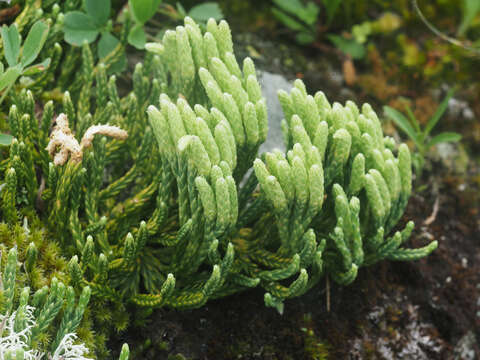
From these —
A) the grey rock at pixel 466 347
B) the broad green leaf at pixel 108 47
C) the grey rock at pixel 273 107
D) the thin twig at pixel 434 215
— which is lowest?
the grey rock at pixel 466 347

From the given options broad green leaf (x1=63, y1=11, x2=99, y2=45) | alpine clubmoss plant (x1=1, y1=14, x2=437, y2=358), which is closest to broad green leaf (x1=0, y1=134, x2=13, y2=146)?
alpine clubmoss plant (x1=1, y1=14, x2=437, y2=358)

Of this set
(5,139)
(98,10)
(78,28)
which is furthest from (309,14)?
(5,139)

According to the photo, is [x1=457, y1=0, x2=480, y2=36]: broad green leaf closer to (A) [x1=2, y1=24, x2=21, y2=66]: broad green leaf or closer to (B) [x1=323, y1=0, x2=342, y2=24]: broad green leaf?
(B) [x1=323, y1=0, x2=342, y2=24]: broad green leaf

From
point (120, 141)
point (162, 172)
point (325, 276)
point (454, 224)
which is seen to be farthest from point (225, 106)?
point (454, 224)

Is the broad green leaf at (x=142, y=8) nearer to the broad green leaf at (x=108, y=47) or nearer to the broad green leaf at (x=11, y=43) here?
the broad green leaf at (x=108, y=47)

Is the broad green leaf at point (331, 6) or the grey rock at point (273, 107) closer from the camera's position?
the grey rock at point (273, 107)

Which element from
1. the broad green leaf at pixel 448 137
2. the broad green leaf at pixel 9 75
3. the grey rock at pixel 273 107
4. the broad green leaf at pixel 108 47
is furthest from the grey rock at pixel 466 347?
the broad green leaf at pixel 9 75

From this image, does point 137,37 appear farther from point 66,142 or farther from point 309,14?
point 309,14
